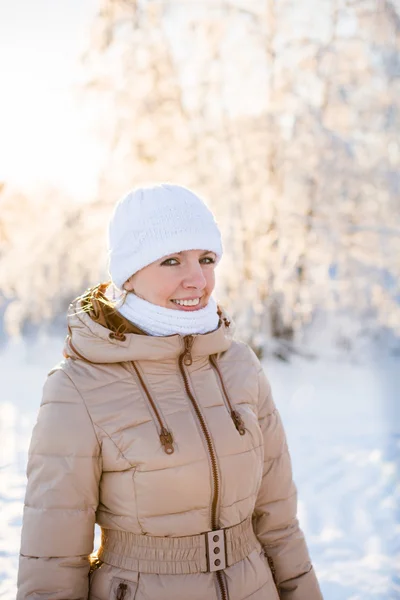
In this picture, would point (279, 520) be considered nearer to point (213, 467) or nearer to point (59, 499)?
point (213, 467)

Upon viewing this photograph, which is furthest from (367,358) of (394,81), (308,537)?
(308,537)

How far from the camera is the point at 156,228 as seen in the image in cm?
160

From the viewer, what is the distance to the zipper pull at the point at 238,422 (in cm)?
159

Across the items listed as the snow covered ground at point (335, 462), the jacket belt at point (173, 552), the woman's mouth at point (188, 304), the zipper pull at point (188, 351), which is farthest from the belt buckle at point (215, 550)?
the snow covered ground at point (335, 462)

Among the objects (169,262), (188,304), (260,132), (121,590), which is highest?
(260,132)

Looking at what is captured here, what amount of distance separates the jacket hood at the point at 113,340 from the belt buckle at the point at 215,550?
1.46ft

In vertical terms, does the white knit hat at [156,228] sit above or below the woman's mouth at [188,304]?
above

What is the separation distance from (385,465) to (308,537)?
169cm

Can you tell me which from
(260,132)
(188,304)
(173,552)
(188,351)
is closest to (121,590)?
(173,552)

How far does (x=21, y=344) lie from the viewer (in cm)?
1212

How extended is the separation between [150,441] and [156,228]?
Result: 0.54 meters

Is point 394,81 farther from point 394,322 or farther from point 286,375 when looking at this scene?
point 286,375

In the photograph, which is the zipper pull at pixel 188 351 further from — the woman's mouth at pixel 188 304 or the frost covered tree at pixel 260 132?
the frost covered tree at pixel 260 132

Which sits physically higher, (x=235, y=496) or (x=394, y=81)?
(x=394, y=81)
